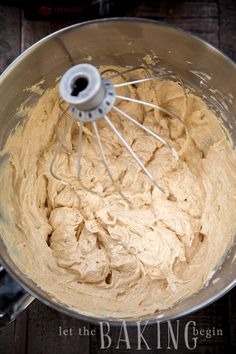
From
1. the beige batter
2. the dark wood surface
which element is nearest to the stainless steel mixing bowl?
the beige batter

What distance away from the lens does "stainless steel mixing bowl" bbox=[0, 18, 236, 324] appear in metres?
1.01

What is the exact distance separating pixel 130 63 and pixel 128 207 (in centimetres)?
31

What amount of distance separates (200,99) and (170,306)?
440 millimetres

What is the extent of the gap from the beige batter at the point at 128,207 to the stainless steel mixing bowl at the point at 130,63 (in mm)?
37

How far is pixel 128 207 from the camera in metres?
1.19

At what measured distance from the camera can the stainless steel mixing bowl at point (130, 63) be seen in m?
1.01

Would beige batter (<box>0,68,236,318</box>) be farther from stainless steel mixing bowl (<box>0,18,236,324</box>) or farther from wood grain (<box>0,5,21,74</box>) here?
wood grain (<box>0,5,21,74</box>)

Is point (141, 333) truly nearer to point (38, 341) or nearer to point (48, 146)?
point (38, 341)

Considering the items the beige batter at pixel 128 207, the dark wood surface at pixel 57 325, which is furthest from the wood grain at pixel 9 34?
the beige batter at pixel 128 207

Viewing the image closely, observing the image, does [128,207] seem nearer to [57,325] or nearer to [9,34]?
[57,325]

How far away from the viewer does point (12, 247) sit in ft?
3.55

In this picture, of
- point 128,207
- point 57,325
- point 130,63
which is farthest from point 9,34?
point 57,325

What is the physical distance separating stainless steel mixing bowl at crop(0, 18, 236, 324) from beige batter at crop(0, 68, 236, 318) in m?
0.04

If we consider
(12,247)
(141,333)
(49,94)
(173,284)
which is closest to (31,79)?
(49,94)
